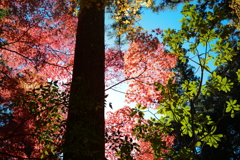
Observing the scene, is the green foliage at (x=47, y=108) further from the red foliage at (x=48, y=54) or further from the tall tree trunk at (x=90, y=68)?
the red foliage at (x=48, y=54)

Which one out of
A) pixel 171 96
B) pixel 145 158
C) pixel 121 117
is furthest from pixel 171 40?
pixel 145 158

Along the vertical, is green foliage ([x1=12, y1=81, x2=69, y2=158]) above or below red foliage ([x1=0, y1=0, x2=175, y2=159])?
below

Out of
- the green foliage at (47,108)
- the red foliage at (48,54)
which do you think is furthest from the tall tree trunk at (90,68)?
the red foliage at (48,54)

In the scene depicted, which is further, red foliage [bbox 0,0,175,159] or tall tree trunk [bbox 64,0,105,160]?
red foliage [bbox 0,0,175,159]

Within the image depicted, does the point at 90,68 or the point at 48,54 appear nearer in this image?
the point at 90,68

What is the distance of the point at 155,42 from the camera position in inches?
211

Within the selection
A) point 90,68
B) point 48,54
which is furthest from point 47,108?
point 48,54

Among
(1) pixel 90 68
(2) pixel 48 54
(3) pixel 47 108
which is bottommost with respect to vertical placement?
(3) pixel 47 108

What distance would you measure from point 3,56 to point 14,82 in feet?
4.59

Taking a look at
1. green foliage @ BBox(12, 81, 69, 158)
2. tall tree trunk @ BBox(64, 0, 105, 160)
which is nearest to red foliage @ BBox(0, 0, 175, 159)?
tall tree trunk @ BBox(64, 0, 105, 160)

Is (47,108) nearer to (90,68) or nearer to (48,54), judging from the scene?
(90,68)

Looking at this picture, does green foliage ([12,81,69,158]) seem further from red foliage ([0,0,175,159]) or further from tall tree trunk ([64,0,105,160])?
red foliage ([0,0,175,159])

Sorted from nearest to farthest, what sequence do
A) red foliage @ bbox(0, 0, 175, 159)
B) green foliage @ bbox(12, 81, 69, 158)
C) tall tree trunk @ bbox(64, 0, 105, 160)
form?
1. green foliage @ bbox(12, 81, 69, 158)
2. tall tree trunk @ bbox(64, 0, 105, 160)
3. red foliage @ bbox(0, 0, 175, 159)

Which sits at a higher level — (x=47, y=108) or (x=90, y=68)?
(x=90, y=68)
